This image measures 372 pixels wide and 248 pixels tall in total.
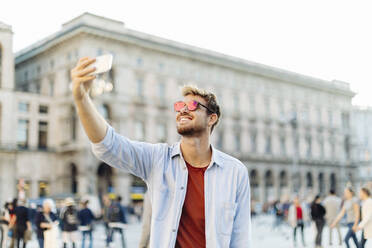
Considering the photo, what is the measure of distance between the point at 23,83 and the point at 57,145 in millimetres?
8999

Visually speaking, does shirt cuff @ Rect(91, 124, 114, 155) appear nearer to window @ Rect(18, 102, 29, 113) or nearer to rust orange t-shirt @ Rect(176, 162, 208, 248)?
rust orange t-shirt @ Rect(176, 162, 208, 248)

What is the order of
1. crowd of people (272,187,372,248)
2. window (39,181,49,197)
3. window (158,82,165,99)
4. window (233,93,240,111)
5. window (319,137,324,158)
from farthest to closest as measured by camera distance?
window (319,137,324,158)
window (233,93,240,111)
window (158,82,165,99)
window (39,181,49,197)
crowd of people (272,187,372,248)

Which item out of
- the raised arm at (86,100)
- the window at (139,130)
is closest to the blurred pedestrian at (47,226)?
the raised arm at (86,100)

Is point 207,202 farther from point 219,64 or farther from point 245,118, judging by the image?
point 245,118

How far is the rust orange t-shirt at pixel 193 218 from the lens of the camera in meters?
2.85

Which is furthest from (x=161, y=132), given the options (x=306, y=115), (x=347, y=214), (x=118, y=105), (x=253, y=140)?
(x=347, y=214)

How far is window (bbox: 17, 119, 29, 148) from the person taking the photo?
140 ft

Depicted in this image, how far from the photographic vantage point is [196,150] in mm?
3041

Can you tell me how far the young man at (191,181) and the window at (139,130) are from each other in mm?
Answer: 40935

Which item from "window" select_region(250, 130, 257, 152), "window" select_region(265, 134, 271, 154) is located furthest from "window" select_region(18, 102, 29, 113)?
"window" select_region(265, 134, 271, 154)

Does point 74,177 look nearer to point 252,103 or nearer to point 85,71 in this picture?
point 252,103

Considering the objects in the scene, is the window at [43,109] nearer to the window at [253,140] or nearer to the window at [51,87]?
the window at [51,87]

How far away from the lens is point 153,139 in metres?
44.9

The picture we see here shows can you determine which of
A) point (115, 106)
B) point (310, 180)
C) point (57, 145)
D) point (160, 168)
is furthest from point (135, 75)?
point (160, 168)
